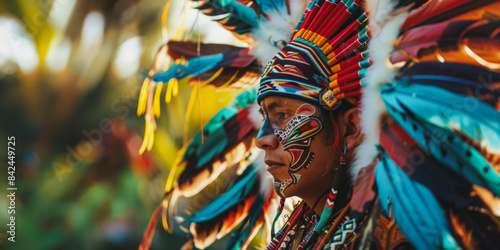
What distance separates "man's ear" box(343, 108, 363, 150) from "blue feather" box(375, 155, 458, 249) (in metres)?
0.31

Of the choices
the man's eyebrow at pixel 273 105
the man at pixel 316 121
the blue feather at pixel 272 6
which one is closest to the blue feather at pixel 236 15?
the blue feather at pixel 272 6

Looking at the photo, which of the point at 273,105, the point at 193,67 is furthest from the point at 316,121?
the point at 193,67

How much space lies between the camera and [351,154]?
2049mm

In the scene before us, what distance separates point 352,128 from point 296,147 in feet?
0.76

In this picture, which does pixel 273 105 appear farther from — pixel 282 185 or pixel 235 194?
pixel 235 194

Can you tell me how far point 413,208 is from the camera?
1598 mm

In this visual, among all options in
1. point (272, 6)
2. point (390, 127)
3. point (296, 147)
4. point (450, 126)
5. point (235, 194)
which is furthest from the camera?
point (235, 194)

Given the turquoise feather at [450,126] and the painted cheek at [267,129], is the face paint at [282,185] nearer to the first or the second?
the painted cheek at [267,129]

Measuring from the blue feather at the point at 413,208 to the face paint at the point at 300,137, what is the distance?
1.27ft

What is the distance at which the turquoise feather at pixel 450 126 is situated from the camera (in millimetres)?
1515

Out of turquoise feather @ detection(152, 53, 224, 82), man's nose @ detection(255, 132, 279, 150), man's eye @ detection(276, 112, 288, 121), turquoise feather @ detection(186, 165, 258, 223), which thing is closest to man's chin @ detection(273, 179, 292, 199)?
man's nose @ detection(255, 132, 279, 150)

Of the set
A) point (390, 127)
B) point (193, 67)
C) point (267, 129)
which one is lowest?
point (390, 127)

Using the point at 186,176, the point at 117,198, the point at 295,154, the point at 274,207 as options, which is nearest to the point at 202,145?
the point at 186,176

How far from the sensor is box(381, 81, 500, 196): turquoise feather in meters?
1.51
